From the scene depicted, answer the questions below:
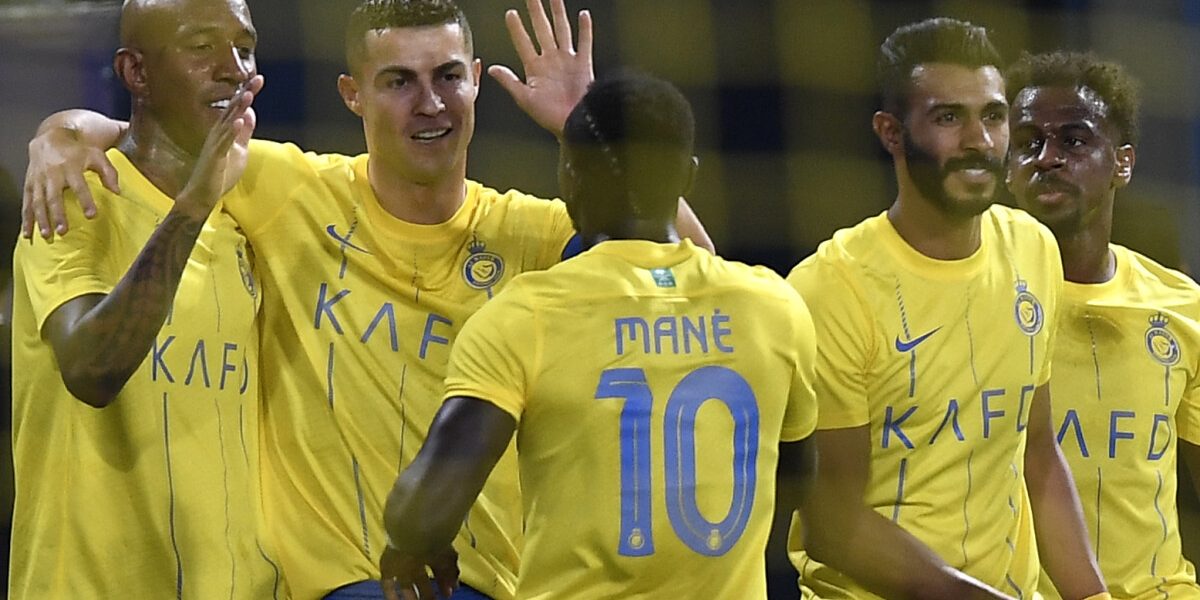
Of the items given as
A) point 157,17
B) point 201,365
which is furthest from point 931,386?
point 157,17

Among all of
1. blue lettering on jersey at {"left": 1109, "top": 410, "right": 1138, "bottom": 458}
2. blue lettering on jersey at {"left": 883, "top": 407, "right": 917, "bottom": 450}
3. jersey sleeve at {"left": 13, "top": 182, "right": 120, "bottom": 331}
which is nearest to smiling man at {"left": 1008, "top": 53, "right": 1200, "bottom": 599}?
blue lettering on jersey at {"left": 1109, "top": 410, "right": 1138, "bottom": 458}

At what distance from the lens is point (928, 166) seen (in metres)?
3.54

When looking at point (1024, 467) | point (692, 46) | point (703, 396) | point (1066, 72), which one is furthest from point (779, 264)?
point (703, 396)

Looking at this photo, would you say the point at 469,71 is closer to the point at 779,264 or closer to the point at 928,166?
the point at 928,166

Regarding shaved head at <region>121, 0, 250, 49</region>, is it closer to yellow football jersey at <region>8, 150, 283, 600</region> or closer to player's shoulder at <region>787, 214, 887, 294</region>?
yellow football jersey at <region>8, 150, 283, 600</region>

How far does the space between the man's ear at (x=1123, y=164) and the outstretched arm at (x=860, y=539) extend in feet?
3.72

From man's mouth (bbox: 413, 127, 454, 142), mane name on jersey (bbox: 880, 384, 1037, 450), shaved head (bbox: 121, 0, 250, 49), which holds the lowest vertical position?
mane name on jersey (bbox: 880, 384, 1037, 450)

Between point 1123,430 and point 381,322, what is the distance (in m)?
1.69

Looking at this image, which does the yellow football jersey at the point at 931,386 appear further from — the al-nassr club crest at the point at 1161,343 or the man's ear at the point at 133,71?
the man's ear at the point at 133,71

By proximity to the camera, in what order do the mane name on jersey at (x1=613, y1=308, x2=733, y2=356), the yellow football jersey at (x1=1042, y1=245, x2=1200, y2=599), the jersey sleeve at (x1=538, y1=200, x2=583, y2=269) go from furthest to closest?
the yellow football jersey at (x1=1042, y1=245, x2=1200, y2=599) < the jersey sleeve at (x1=538, y1=200, x2=583, y2=269) < the mane name on jersey at (x1=613, y1=308, x2=733, y2=356)

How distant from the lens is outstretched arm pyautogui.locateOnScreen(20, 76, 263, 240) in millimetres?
3018

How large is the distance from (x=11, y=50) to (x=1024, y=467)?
2385 millimetres

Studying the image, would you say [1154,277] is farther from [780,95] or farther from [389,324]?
[389,324]

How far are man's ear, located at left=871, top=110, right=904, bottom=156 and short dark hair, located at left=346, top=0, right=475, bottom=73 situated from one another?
86 centimetres
